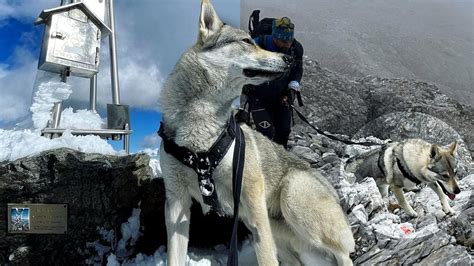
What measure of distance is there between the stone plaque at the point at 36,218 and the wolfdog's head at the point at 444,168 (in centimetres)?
650

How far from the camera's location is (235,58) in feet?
10.3

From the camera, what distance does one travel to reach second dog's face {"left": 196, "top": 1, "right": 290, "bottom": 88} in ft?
10.2

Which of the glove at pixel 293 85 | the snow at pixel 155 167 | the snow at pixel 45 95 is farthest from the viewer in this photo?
the glove at pixel 293 85

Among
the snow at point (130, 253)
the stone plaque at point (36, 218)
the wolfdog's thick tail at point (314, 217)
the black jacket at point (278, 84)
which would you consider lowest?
the snow at point (130, 253)

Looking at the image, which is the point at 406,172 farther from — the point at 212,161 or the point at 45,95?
the point at 45,95

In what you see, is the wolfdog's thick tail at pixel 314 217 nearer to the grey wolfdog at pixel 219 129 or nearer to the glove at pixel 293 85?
the grey wolfdog at pixel 219 129

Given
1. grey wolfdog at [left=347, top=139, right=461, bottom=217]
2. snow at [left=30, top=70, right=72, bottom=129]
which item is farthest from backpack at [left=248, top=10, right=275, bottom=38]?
grey wolfdog at [left=347, top=139, right=461, bottom=217]

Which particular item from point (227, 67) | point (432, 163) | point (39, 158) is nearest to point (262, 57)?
point (227, 67)

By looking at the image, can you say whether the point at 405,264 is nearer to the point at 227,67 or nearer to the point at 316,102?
the point at 227,67

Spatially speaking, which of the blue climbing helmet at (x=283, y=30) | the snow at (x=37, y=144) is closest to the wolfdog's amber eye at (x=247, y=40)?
the blue climbing helmet at (x=283, y=30)

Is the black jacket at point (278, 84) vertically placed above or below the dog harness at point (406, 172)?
above

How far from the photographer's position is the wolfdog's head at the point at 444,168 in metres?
7.17

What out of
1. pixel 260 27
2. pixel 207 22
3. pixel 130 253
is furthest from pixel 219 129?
pixel 260 27

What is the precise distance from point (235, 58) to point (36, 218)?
2.71 m
